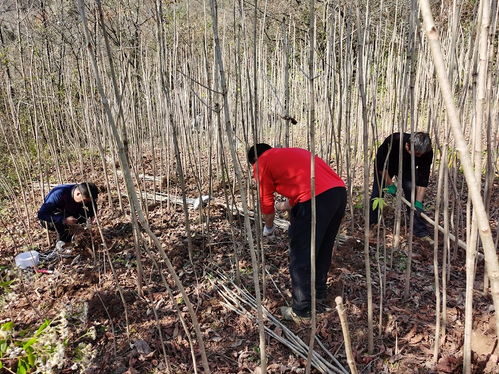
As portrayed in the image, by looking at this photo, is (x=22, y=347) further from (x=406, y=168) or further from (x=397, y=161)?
(x=406, y=168)

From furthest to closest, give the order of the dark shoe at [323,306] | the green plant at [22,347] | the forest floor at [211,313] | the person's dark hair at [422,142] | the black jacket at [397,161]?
1. the black jacket at [397,161]
2. the person's dark hair at [422,142]
3. the dark shoe at [323,306]
4. the forest floor at [211,313]
5. the green plant at [22,347]

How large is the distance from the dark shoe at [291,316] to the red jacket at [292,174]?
0.69 m

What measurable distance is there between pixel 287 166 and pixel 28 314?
77.4 inches

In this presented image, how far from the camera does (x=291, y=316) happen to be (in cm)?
215

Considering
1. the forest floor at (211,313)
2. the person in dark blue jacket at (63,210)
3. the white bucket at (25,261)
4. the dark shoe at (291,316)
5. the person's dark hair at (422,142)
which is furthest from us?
the person in dark blue jacket at (63,210)

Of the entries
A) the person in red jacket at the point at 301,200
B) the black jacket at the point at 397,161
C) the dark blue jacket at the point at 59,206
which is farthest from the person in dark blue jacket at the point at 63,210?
the black jacket at the point at 397,161

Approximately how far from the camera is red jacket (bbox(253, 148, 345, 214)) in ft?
6.53

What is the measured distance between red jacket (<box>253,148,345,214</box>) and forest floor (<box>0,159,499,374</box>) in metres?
0.52

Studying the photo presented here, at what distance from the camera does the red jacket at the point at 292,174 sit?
1.99 meters

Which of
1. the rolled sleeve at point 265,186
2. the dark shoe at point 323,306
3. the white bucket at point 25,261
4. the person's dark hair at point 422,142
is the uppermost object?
the person's dark hair at point 422,142

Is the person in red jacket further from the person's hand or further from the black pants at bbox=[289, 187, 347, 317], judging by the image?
the person's hand

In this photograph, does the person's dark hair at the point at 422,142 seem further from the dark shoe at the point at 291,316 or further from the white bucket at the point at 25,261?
the white bucket at the point at 25,261

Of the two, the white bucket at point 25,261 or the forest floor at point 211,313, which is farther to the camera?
the white bucket at point 25,261

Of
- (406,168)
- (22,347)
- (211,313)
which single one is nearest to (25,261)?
(211,313)
